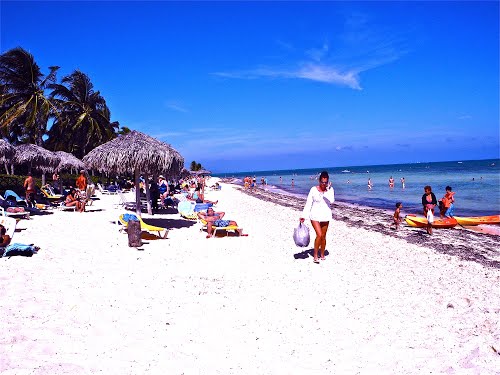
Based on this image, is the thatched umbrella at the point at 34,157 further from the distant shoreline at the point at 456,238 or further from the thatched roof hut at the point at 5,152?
the distant shoreline at the point at 456,238

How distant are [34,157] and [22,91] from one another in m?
A: 11.5

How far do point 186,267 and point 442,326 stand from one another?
12.4 ft

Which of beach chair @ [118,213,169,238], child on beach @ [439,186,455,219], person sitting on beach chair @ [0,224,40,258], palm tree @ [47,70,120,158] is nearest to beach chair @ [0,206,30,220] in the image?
beach chair @ [118,213,169,238]

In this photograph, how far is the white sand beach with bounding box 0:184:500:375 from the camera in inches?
130

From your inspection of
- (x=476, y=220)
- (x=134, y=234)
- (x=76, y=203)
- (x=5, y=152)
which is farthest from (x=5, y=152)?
(x=476, y=220)

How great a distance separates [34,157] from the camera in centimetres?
1554

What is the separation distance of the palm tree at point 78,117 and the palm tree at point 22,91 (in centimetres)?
272

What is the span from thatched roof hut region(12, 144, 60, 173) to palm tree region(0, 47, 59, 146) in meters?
8.47

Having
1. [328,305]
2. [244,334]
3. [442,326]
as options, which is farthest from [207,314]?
[442,326]

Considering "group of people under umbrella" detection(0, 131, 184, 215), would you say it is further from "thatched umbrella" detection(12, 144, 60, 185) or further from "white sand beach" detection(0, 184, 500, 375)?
"thatched umbrella" detection(12, 144, 60, 185)

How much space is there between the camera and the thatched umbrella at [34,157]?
15195 mm

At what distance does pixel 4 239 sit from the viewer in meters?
6.46

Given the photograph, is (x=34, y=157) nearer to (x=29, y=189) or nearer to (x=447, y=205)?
(x=29, y=189)

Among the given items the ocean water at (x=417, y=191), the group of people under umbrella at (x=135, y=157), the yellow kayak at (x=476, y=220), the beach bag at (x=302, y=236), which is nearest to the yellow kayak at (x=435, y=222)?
the yellow kayak at (x=476, y=220)
